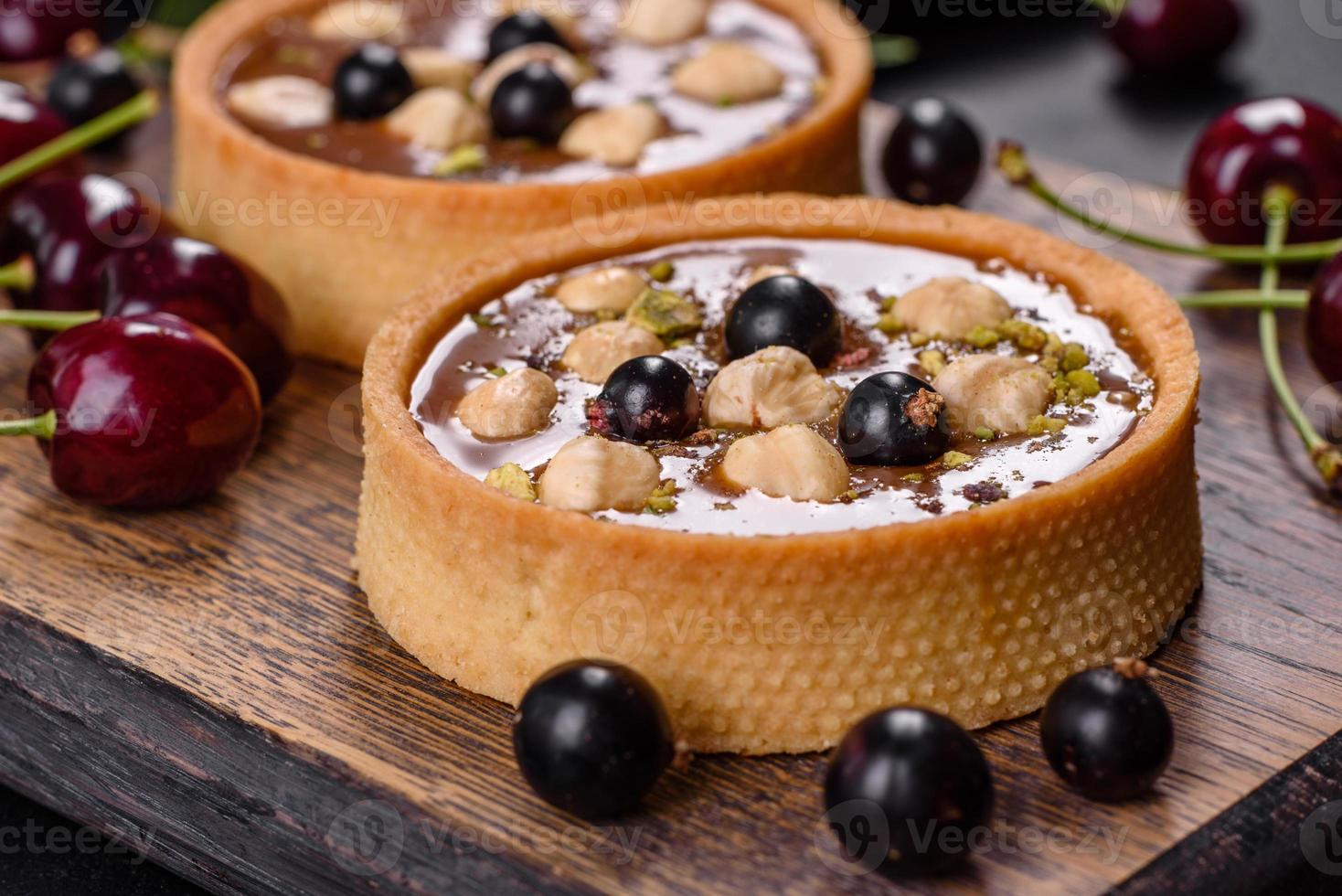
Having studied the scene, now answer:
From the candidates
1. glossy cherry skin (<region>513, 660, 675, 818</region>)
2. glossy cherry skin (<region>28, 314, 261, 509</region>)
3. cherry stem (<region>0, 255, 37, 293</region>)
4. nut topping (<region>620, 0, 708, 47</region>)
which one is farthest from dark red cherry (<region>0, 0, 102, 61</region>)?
glossy cherry skin (<region>513, 660, 675, 818</region>)

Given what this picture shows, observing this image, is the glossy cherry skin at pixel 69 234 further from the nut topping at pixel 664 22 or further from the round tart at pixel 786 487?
the nut topping at pixel 664 22

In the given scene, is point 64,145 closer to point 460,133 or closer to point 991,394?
point 460,133

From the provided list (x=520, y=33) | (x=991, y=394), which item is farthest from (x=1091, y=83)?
(x=991, y=394)

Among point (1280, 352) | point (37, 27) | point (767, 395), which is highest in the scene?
point (767, 395)

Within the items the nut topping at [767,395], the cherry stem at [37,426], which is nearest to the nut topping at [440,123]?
the cherry stem at [37,426]

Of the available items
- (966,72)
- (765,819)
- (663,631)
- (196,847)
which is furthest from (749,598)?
(966,72)

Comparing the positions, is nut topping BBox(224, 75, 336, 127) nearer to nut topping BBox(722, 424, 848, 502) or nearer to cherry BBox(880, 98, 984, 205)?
cherry BBox(880, 98, 984, 205)

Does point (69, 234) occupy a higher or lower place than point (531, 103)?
lower
